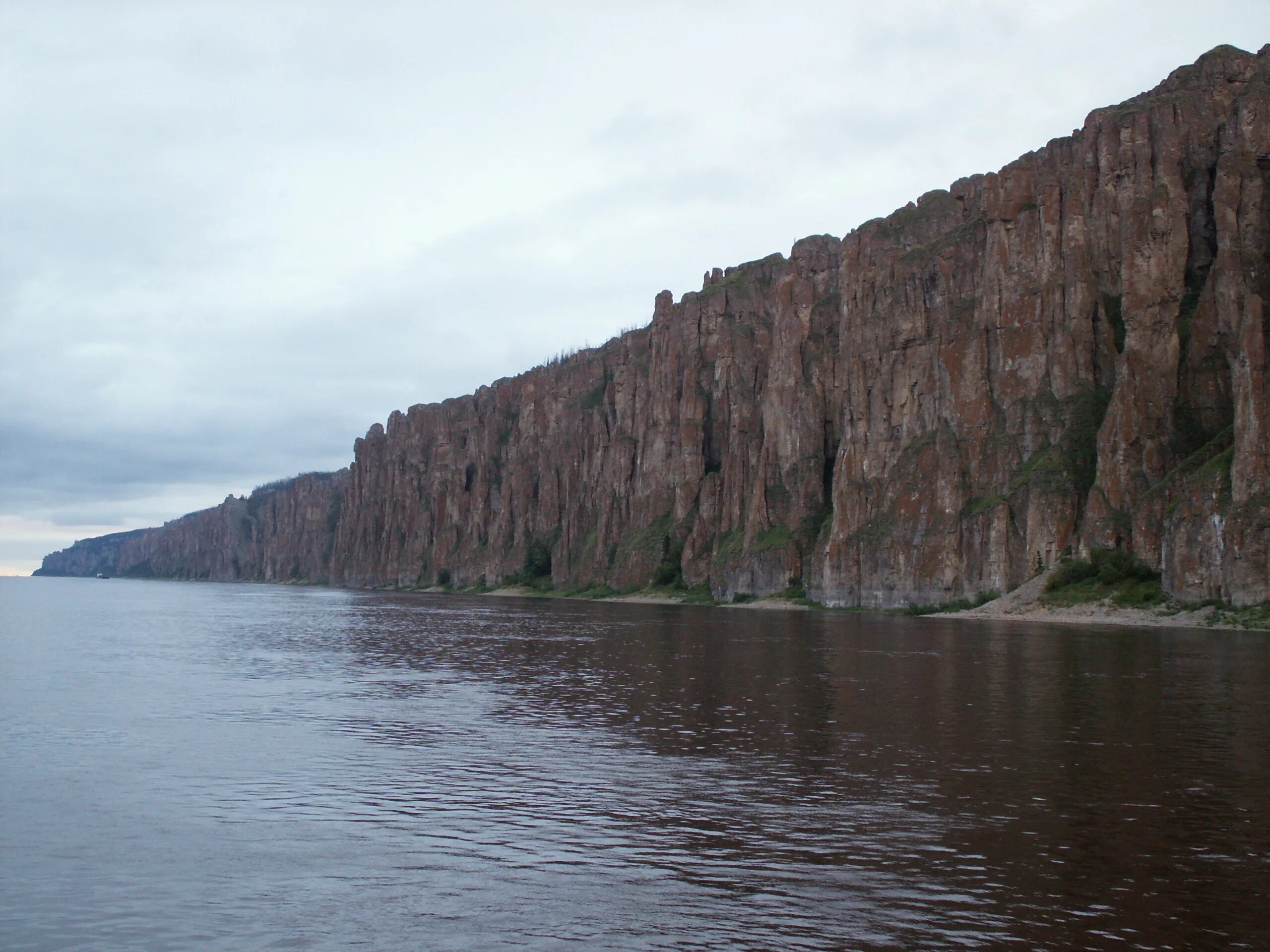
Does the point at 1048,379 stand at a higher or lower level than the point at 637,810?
higher

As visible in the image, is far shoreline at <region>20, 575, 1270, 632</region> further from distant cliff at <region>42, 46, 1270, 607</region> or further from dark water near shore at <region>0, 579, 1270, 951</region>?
dark water near shore at <region>0, 579, 1270, 951</region>

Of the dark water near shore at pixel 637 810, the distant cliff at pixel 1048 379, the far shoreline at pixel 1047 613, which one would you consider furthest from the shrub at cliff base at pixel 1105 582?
the dark water near shore at pixel 637 810

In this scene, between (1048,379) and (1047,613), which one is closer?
(1047,613)

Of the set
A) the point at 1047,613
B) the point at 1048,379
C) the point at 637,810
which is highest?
the point at 1048,379

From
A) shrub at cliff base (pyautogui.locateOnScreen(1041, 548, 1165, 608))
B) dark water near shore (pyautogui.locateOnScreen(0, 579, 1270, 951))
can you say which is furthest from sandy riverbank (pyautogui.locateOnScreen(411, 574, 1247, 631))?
dark water near shore (pyautogui.locateOnScreen(0, 579, 1270, 951))

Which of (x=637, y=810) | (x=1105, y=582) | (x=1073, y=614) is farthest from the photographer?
(x=1105, y=582)

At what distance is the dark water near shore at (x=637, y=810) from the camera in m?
Result: 14.2

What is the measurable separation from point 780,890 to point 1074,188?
123 m

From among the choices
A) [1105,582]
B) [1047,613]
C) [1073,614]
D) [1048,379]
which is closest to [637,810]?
[1073,614]

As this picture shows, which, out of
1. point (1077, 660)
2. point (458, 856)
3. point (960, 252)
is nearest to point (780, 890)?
point (458, 856)

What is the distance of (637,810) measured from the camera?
803 inches

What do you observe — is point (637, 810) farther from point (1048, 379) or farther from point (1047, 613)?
point (1048, 379)

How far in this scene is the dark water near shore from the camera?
1425 cm

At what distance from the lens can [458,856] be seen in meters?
17.3
